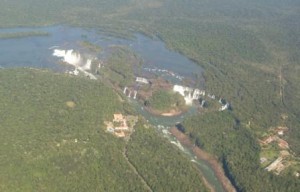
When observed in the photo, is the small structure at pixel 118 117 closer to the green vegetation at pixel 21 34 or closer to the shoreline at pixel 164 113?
the shoreline at pixel 164 113

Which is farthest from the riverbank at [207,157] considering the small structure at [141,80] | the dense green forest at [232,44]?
the small structure at [141,80]

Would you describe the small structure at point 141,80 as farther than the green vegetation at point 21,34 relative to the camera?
No

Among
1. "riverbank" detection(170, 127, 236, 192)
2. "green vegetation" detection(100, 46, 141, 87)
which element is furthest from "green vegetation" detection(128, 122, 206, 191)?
"green vegetation" detection(100, 46, 141, 87)

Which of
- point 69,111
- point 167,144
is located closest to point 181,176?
point 167,144

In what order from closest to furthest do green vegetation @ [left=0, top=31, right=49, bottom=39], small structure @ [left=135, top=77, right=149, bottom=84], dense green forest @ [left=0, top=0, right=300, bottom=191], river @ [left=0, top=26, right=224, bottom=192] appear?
1. dense green forest @ [left=0, top=0, right=300, bottom=191]
2. small structure @ [left=135, top=77, right=149, bottom=84]
3. river @ [left=0, top=26, right=224, bottom=192]
4. green vegetation @ [left=0, top=31, right=49, bottom=39]

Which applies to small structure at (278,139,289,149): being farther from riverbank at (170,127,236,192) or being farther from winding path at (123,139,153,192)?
winding path at (123,139,153,192)

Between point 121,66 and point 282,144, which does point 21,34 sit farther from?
point 282,144
